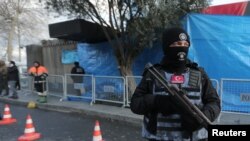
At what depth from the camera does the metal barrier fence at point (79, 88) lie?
12.8 m

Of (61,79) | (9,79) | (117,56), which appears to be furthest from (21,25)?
(117,56)

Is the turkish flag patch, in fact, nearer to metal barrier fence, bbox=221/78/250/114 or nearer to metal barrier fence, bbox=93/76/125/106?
metal barrier fence, bbox=221/78/250/114

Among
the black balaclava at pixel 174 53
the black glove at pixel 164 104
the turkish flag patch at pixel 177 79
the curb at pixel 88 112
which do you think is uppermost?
the black balaclava at pixel 174 53

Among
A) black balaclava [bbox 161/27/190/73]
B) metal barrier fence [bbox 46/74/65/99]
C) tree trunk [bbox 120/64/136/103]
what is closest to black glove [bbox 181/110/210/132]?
black balaclava [bbox 161/27/190/73]

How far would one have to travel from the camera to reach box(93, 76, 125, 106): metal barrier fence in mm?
11461

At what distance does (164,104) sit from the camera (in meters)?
2.62

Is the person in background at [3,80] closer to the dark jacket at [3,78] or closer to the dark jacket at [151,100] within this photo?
the dark jacket at [3,78]

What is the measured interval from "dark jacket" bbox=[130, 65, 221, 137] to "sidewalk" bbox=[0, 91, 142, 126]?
6.80m

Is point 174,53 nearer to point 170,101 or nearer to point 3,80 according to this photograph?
point 170,101

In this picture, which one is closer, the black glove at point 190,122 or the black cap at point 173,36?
the black glove at point 190,122

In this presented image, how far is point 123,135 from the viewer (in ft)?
27.5

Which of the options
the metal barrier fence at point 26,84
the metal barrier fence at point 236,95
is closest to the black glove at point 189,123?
the metal barrier fence at point 236,95

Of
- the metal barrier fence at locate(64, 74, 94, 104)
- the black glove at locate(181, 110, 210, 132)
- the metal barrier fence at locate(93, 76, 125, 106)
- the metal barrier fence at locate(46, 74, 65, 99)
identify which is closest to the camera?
the black glove at locate(181, 110, 210, 132)

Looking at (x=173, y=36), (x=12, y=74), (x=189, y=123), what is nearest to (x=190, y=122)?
(x=189, y=123)
